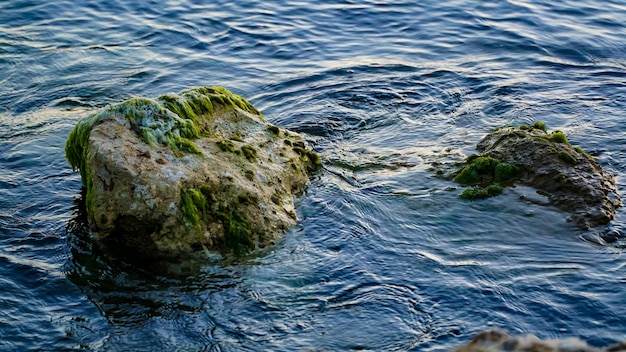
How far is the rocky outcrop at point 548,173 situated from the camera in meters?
9.24

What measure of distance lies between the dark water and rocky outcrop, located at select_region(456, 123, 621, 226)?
0.72ft

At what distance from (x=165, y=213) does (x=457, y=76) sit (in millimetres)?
7544

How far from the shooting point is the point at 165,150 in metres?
8.80

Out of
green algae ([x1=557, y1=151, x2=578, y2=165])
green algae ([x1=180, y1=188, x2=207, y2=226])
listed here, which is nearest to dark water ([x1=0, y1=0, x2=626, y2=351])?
green algae ([x1=180, y1=188, x2=207, y2=226])

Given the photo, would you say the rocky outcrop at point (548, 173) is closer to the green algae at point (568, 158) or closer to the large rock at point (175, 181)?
the green algae at point (568, 158)

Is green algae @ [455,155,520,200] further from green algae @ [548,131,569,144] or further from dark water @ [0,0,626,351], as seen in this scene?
green algae @ [548,131,569,144]

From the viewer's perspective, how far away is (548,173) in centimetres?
970

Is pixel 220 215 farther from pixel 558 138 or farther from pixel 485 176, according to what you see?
pixel 558 138

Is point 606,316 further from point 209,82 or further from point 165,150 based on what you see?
point 209,82

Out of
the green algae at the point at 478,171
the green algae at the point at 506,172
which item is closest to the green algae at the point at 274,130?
the green algae at the point at 478,171

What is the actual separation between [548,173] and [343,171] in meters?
2.68

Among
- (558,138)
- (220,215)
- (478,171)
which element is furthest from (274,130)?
Answer: (558,138)

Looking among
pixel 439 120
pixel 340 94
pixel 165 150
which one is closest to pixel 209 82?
pixel 340 94

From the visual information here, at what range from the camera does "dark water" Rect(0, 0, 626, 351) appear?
7.41 meters
